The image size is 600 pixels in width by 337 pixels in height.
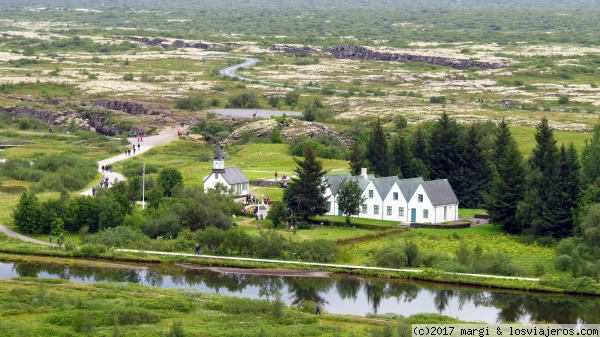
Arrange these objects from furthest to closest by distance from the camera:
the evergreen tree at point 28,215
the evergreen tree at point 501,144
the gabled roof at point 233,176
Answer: the evergreen tree at point 501,144
the gabled roof at point 233,176
the evergreen tree at point 28,215

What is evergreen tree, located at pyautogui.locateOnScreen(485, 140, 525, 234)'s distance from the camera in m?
72.7

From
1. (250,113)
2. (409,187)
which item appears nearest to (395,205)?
(409,187)

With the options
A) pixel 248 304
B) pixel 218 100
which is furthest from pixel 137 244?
pixel 218 100

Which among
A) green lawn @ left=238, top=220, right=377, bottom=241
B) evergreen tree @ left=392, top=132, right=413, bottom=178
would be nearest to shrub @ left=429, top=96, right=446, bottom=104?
evergreen tree @ left=392, top=132, right=413, bottom=178

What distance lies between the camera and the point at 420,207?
74625mm

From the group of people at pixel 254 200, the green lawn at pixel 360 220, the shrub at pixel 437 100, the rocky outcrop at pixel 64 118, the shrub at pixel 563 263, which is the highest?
the shrub at pixel 437 100

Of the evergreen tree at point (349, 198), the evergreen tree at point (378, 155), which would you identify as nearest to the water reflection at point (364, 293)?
the evergreen tree at point (349, 198)

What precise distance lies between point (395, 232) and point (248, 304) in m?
21.1

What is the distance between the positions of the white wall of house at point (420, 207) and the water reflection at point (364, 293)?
47.5 feet

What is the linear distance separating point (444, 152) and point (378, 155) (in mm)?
4599

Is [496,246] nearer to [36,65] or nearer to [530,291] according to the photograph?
[530,291]

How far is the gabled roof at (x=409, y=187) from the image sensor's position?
245ft

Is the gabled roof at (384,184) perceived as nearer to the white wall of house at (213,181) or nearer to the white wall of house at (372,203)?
the white wall of house at (372,203)

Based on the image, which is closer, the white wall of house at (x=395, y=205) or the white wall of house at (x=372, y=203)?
the white wall of house at (x=395, y=205)
